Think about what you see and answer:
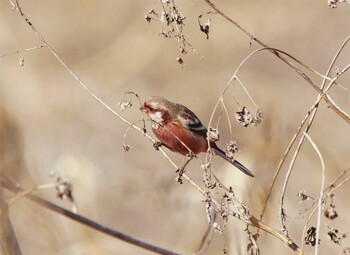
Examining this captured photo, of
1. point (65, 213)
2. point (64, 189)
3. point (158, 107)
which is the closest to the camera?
point (65, 213)

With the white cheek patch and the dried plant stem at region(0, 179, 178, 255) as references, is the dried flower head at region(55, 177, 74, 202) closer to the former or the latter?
the dried plant stem at region(0, 179, 178, 255)

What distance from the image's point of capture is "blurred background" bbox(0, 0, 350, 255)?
490 cm

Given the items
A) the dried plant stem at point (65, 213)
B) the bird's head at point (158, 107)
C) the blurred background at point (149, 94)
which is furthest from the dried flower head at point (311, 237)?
the bird's head at point (158, 107)

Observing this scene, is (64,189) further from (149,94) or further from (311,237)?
(149,94)

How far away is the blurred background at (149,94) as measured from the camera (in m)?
4.90

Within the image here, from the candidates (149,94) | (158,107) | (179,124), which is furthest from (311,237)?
(149,94)

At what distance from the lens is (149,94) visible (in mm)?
7438

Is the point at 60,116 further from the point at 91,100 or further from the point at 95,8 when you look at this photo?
the point at 95,8

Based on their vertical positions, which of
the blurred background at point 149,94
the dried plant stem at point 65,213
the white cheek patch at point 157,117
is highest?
the blurred background at point 149,94

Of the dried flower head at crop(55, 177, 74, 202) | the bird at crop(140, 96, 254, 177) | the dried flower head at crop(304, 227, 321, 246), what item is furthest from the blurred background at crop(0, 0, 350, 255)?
the dried flower head at crop(55, 177, 74, 202)

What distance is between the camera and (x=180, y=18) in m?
2.33

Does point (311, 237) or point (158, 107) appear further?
point (158, 107)

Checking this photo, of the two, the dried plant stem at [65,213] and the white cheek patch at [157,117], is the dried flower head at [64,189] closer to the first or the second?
the dried plant stem at [65,213]

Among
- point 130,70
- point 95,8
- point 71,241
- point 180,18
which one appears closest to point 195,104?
point 130,70
